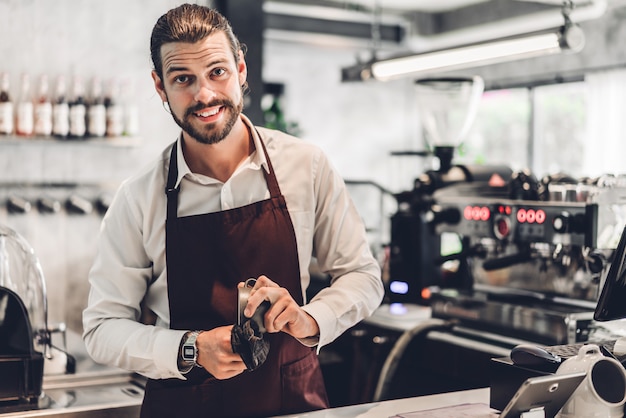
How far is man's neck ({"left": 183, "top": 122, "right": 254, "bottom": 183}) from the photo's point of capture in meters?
2.06

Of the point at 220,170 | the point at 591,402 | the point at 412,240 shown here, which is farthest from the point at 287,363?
the point at 412,240

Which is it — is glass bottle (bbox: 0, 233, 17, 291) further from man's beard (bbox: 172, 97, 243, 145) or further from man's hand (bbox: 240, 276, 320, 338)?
man's hand (bbox: 240, 276, 320, 338)

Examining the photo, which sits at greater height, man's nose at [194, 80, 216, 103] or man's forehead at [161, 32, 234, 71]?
man's forehead at [161, 32, 234, 71]

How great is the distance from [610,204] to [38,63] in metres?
2.70

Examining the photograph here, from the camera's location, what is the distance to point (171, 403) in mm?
1979

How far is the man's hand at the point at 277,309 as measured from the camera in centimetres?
167

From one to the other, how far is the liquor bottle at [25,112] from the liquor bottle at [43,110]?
0.03 metres

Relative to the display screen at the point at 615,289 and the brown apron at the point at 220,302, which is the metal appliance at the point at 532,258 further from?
the brown apron at the point at 220,302

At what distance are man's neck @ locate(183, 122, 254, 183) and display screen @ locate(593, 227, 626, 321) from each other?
96 cm

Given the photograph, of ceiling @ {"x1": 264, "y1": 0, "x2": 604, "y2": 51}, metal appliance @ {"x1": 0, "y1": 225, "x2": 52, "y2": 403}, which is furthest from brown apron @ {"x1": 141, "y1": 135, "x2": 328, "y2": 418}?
ceiling @ {"x1": 264, "y1": 0, "x2": 604, "y2": 51}

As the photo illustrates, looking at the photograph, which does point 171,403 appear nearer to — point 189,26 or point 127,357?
point 127,357

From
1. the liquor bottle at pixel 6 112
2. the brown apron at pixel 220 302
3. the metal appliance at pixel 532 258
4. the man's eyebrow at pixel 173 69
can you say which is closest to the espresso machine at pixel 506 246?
the metal appliance at pixel 532 258

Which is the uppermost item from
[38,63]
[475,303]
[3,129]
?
[38,63]

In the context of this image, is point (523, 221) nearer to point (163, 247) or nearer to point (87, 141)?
point (163, 247)
